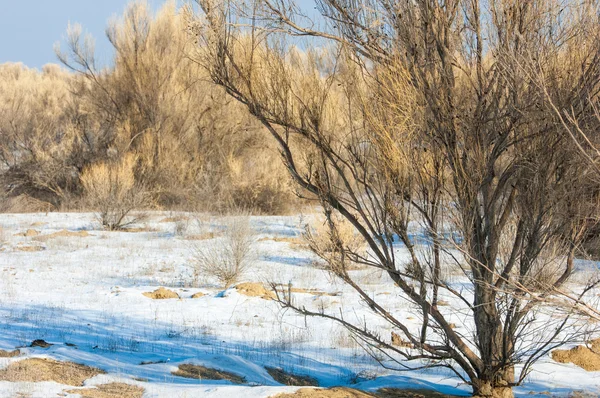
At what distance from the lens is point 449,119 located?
16.5 ft

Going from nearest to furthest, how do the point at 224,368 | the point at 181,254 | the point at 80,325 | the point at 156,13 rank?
the point at 224,368
the point at 80,325
the point at 181,254
the point at 156,13

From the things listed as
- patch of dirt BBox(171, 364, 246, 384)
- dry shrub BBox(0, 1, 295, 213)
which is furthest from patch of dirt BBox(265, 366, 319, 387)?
dry shrub BBox(0, 1, 295, 213)

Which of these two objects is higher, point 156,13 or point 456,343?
point 156,13

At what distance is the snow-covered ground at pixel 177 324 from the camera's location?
20.7 ft

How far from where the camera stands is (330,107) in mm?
5527

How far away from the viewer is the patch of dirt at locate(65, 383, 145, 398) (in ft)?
16.6

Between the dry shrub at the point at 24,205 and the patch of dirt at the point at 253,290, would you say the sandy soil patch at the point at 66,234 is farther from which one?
the patch of dirt at the point at 253,290

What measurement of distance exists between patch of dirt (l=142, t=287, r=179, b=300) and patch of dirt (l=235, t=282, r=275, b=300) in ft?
3.07

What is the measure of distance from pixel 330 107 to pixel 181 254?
27.7ft

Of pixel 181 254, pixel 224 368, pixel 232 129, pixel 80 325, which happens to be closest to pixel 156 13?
A: pixel 232 129

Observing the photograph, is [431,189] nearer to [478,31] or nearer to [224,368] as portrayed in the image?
[478,31]

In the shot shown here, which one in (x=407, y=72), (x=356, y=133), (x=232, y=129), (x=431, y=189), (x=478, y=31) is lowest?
(x=431, y=189)

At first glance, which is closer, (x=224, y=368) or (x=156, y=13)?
(x=224, y=368)

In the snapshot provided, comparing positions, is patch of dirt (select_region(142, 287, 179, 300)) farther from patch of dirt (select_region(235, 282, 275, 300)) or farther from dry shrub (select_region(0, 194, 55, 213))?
dry shrub (select_region(0, 194, 55, 213))
